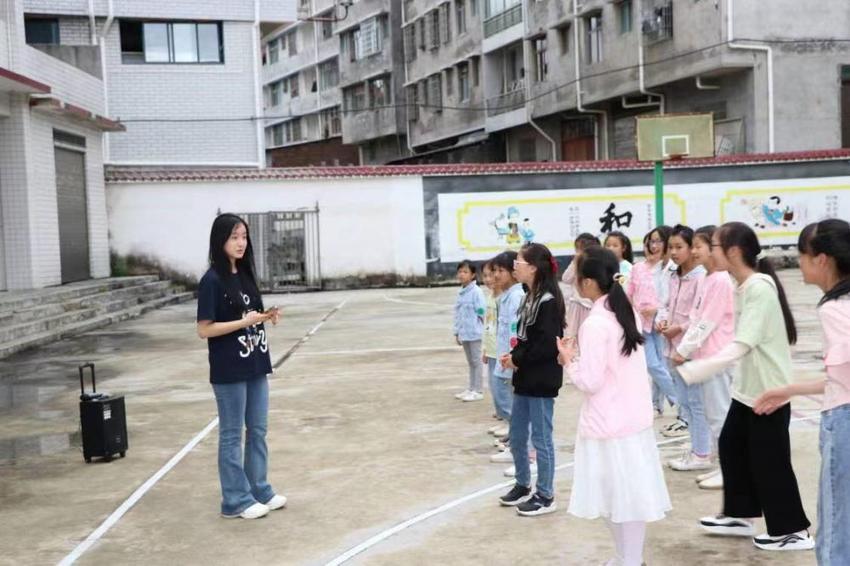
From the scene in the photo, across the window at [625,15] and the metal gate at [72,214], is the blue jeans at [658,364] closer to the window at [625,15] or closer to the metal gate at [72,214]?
the metal gate at [72,214]

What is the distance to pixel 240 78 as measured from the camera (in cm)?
2706

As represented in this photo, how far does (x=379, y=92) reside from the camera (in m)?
45.0

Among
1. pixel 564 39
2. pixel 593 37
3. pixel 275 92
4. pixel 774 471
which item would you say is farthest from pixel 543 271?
pixel 275 92

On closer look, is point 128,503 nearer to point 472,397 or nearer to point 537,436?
point 537,436

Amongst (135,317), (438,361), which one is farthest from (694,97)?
(438,361)

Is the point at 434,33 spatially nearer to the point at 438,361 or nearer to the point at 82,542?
the point at 438,361

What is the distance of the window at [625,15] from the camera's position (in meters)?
27.6

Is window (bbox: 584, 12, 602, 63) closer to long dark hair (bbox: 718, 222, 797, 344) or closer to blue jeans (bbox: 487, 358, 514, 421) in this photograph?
blue jeans (bbox: 487, 358, 514, 421)

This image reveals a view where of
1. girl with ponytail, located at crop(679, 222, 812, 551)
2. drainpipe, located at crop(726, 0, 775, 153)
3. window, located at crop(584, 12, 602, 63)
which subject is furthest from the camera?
window, located at crop(584, 12, 602, 63)

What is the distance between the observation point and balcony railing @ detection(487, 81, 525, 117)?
3388 cm

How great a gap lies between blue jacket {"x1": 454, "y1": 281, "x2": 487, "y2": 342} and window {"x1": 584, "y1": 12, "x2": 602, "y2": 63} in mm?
21951

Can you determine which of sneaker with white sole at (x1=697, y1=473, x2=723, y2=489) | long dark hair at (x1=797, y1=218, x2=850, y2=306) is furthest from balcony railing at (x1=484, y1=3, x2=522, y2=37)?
long dark hair at (x1=797, y1=218, x2=850, y2=306)

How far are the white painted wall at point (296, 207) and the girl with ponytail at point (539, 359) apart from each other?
61.5 ft

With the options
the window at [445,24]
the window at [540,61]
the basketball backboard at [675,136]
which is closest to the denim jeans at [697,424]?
the basketball backboard at [675,136]
